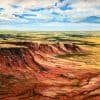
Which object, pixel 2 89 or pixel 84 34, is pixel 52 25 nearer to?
pixel 84 34

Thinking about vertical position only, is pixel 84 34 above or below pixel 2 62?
above

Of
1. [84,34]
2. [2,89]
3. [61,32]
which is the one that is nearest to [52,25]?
[61,32]

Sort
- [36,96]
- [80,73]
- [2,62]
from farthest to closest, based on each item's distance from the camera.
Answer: [2,62], [80,73], [36,96]

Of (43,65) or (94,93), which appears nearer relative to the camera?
(94,93)

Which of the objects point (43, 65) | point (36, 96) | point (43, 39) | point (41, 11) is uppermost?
point (41, 11)

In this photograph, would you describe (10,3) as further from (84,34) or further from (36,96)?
(36,96)

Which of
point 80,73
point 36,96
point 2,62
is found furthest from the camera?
point 2,62
